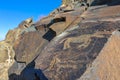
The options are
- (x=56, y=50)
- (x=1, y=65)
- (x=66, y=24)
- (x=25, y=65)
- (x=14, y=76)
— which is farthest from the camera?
(x=1, y=65)

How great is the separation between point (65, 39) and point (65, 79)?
11.7ft

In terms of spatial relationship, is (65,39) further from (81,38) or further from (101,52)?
(101,52)

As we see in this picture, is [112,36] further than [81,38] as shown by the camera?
No

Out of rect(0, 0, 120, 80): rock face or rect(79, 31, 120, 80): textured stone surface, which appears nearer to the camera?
rect(79, 31, 120, 80): textured stone surface

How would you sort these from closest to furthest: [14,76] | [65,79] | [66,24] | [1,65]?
[65,79], [66,24], [14,76], [1,65]

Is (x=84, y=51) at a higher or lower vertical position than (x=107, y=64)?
higher

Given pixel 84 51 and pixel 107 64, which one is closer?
pixel 107 64

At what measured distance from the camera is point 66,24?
17859 mm

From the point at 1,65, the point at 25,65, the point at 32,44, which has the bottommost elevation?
the point at 1,65

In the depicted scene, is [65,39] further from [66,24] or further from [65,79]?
[66,24]

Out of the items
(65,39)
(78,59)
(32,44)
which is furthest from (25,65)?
(78,59)

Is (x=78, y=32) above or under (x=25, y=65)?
above

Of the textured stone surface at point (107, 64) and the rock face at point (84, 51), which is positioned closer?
the textured stone surface at point (107, 64)

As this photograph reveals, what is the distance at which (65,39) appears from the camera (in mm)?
13320
